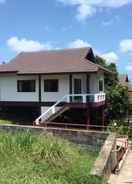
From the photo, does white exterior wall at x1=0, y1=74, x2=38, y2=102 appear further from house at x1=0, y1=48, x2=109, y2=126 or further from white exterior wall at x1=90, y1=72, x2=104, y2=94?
white exterior wall at x1=90, y1=72, x2=104, y2=94

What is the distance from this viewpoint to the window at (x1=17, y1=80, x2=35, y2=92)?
31.9 m

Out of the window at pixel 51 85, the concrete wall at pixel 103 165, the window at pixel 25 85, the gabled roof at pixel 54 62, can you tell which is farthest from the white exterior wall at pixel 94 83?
the concrete wall at pixel 103 165

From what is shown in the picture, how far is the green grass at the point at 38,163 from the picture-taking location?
8984 millimetres

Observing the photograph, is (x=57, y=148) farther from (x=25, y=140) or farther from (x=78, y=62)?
(x=78, y=62)

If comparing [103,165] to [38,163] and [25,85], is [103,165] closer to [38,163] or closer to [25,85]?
[38,163]

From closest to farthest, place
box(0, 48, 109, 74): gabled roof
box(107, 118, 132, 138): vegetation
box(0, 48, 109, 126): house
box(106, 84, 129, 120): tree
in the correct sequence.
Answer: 1. box(107, 118, 132, 138): vegetation
2. box(0, 48, 109, 126): house
3. box(0, 48, 109, 74): gabled roof
4. box(106, 84, 129, 120): tree

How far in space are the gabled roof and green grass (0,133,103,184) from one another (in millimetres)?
15632

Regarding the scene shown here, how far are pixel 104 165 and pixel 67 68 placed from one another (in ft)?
66.6

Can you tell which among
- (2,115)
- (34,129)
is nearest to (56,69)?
(2,115)

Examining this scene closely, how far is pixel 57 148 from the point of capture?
497 inches

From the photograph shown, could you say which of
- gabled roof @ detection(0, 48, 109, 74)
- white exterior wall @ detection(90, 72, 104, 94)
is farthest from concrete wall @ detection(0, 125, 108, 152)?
white exterior wall @ detection(90, 72, 104, 94)

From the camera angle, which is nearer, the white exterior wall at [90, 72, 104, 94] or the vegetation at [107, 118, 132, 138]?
the vegetation at [107, 118, 132, 138]

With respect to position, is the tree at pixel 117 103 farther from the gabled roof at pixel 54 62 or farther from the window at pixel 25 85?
the window at pixel 25 85

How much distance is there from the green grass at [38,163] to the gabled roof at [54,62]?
15632 millimetres
